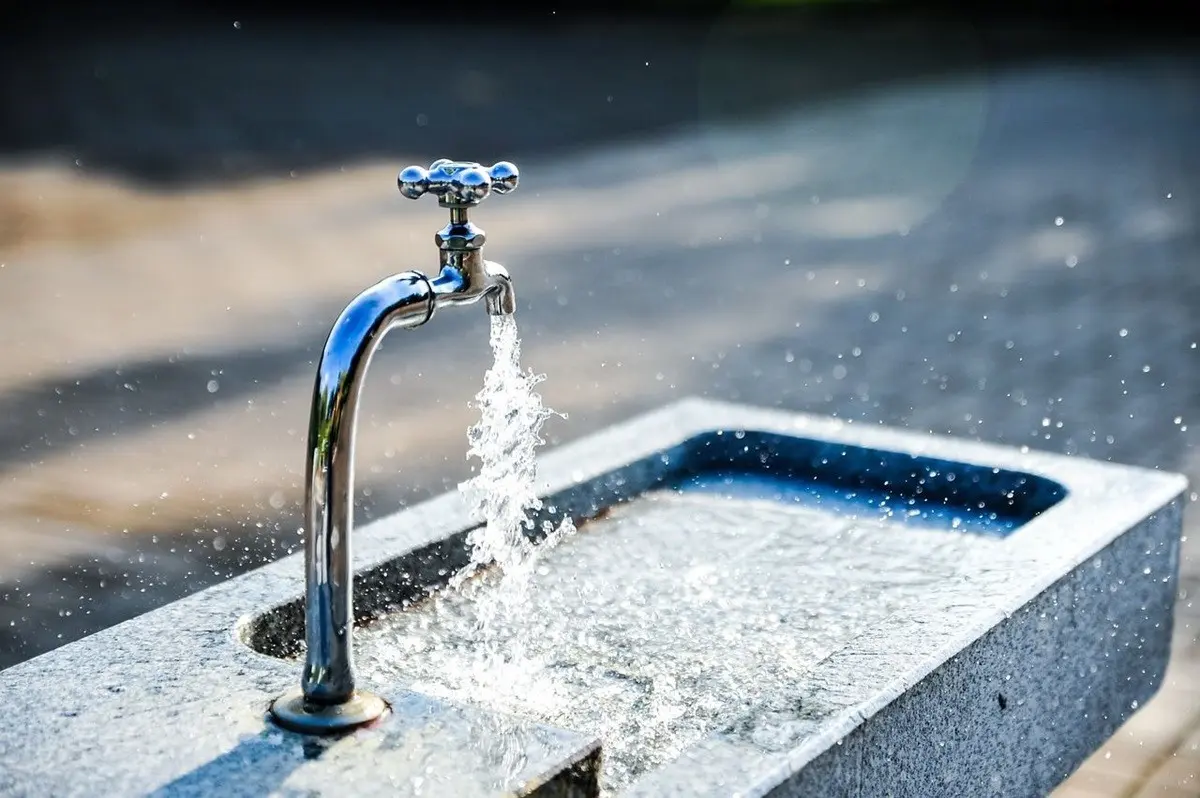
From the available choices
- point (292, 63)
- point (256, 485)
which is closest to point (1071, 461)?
point (256, 485)

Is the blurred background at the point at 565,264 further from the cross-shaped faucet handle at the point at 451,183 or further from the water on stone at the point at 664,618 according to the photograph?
the cross-shaped faucet handle at the point at 451,183

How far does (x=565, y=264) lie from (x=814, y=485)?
561 centimetres

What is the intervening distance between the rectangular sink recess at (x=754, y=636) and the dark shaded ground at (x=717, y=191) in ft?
Answer: 6.13

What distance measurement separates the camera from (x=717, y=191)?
38.1 ft

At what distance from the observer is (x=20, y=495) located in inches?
217

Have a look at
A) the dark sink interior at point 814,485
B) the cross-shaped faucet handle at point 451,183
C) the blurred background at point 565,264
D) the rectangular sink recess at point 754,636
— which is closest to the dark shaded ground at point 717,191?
the blurred background at point 565,264

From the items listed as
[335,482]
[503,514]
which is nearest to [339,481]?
[335,482]

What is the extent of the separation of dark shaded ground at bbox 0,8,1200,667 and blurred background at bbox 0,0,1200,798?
0.11 feet

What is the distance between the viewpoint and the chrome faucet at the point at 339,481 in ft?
6.79

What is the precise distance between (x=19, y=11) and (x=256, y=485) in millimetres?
17087

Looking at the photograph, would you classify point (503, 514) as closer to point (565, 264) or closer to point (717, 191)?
point (565, 264)

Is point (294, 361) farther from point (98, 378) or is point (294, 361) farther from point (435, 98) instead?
point (435, 98)

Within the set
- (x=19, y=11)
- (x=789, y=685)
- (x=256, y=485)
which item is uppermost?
(x=19, y=11)

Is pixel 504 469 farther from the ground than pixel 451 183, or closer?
closer
